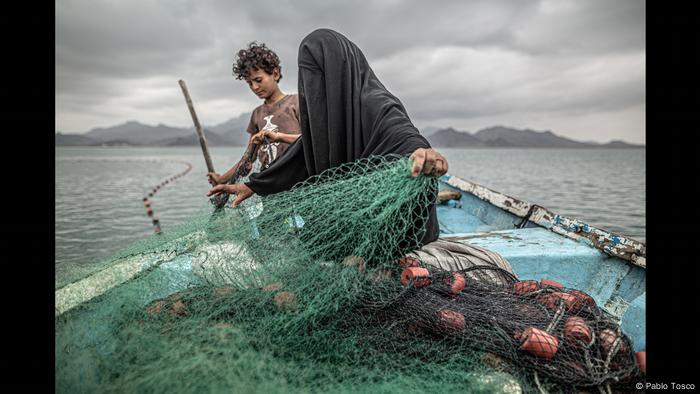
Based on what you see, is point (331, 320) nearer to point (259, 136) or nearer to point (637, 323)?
point (259, 136)

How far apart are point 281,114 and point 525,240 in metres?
2.63

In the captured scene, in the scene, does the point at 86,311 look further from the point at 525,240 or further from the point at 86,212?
the point at 86,212

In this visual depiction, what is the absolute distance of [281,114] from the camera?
12.5ft

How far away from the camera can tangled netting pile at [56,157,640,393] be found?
1.67m

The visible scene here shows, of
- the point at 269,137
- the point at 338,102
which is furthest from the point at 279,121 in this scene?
the point at 338,102

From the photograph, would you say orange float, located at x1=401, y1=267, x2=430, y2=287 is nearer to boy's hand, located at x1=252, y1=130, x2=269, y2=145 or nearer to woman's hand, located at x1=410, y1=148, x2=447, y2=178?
woman's hand, located at x1=410, y1=148, x2=447, y2=178

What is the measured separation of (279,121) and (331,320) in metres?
2.28

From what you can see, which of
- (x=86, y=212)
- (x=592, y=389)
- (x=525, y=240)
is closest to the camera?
(x=592, y=389)

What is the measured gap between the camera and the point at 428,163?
188 cm

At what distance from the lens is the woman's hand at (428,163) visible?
1.85 m

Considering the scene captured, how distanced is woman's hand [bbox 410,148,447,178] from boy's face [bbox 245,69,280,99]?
2375mm

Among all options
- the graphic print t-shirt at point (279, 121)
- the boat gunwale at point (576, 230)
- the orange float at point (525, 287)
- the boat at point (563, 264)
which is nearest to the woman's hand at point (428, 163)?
the orange float at point (525, 287)

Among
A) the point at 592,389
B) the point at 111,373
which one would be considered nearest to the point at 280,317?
the point at 111,373
